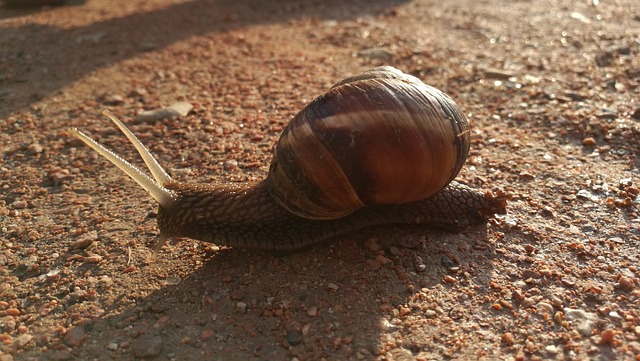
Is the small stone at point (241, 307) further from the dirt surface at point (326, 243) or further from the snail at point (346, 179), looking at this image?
the snail at point (346, 179)

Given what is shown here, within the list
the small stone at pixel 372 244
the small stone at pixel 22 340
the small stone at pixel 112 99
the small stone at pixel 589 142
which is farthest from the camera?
the small stone at pixel 112 99

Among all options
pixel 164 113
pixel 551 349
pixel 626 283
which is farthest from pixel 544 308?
pixel 164 113

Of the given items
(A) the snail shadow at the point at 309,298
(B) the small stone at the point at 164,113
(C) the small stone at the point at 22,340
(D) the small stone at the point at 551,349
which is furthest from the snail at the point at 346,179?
(B) the small stone at the point at 164,113

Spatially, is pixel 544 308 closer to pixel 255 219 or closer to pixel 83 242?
pixel 255 219

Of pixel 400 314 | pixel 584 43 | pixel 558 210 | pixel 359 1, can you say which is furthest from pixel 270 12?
pixel 400 314

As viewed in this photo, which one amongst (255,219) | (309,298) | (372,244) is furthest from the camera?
(372,244)

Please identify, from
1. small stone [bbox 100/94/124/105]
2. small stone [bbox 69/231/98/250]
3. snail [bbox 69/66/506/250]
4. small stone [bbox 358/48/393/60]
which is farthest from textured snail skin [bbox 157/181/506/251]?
small stone [bbox 358/48/393/60]
